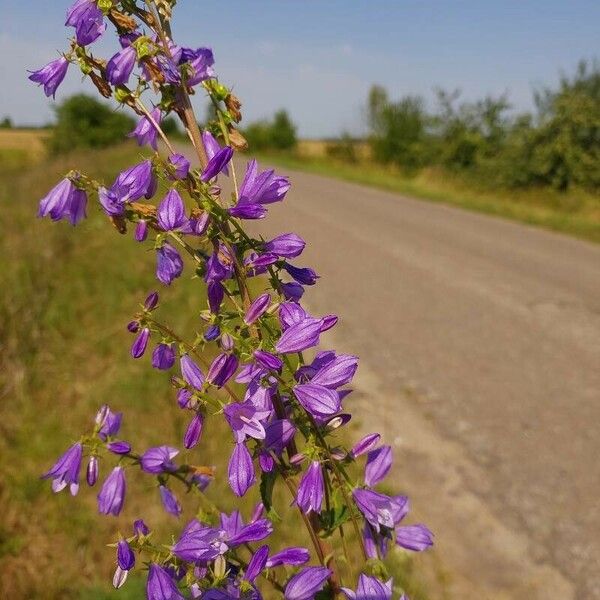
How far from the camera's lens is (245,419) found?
1.04 m

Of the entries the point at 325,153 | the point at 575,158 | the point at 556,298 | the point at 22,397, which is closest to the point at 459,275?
the point at 556,298

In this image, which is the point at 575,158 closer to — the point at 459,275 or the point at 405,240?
the point at 405,240

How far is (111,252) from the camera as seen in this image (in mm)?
10094

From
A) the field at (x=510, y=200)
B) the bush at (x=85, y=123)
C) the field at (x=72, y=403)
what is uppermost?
the bush at (x=85, y=123)

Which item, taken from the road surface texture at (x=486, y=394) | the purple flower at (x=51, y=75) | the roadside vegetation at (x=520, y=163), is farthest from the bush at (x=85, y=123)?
the purple flower at (x=51, y=75)

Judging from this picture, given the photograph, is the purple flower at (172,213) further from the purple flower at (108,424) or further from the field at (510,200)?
the field at (510,200)

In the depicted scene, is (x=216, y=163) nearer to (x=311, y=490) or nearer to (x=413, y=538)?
(x=311, y=490)

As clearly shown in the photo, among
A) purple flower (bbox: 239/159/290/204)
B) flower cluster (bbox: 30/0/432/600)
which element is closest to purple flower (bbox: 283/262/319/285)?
flower cluster (bbox: 30/0/432/600)

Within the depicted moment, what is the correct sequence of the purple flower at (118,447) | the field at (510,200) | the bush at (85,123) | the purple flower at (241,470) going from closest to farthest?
1. the purple flower at (241,470)
2. the purple flower at (118,447)
3. the field at (510,200)
4. the bush at (85,123)

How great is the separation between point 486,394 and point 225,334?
4.27 m

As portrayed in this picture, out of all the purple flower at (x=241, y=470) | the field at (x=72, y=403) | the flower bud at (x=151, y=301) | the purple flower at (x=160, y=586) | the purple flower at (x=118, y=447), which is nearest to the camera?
the purple flower at (x=160, y=586)

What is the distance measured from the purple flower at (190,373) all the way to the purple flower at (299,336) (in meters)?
0.16

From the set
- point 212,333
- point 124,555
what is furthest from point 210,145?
point 124,555

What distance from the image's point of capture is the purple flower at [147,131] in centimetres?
120
